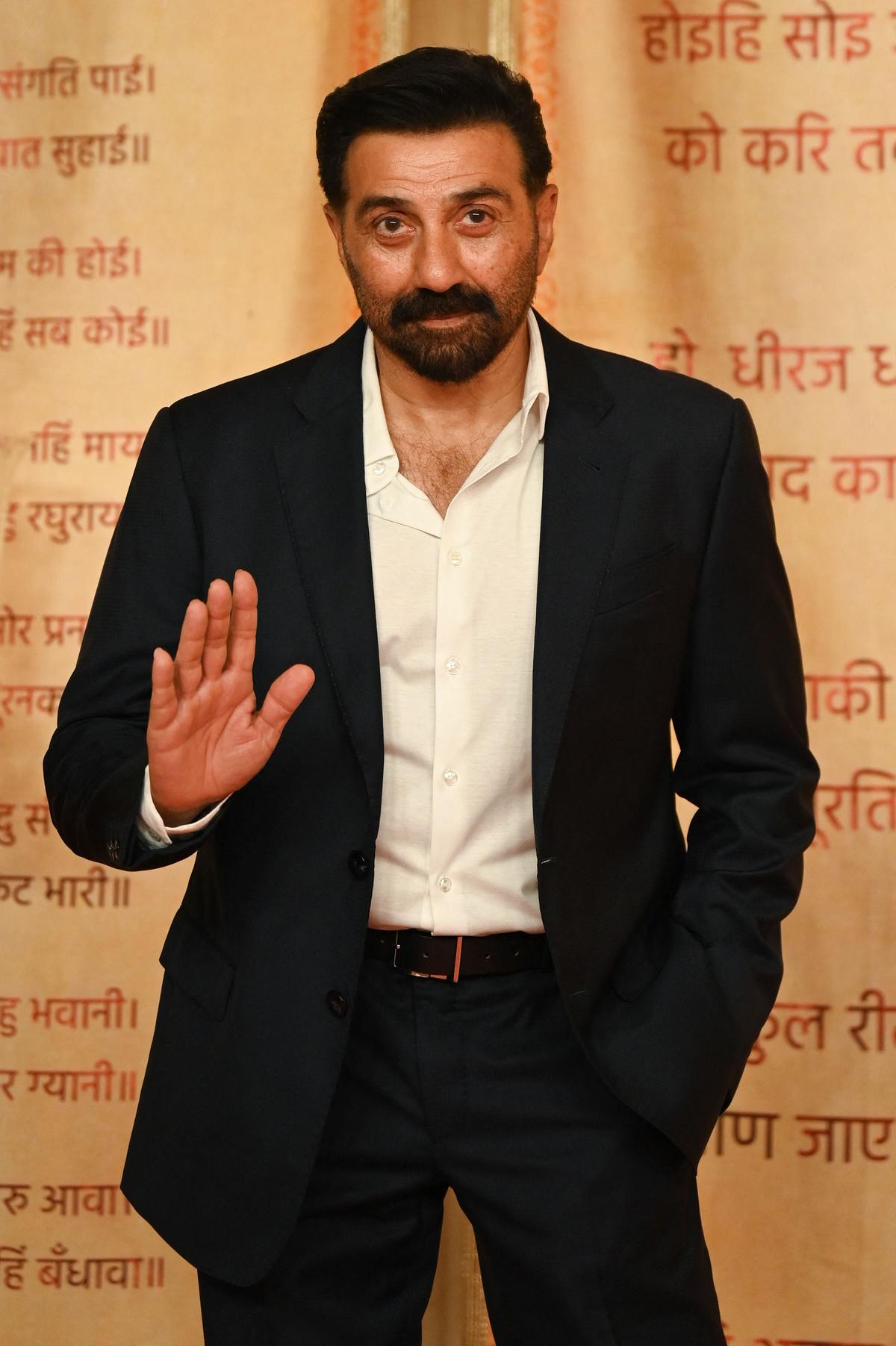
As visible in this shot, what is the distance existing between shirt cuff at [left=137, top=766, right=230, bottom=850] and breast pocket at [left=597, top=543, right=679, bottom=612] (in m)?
0.48

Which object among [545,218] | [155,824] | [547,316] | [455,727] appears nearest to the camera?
[155,824]

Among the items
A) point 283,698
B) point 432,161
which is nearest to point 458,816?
point 283,698

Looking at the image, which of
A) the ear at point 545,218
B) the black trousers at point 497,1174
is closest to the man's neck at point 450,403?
the ear at point 545,218

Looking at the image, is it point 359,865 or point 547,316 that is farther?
point 547,316

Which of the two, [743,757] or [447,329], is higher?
[447,329]

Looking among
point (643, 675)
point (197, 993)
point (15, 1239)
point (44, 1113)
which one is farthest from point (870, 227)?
point (15, 1239)

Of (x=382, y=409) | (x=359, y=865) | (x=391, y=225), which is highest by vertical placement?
(x=391, y=225)

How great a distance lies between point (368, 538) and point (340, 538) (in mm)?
32

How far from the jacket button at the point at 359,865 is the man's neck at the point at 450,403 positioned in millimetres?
526

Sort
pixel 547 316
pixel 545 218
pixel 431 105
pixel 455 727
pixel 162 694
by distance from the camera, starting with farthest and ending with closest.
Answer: pixel 547 316 → pixel 545 218 → pixel 431 105 → pixel 455 727 → pixel 162 694

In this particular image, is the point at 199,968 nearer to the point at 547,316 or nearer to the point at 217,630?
the point at 217,630

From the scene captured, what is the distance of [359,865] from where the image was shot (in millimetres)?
1622

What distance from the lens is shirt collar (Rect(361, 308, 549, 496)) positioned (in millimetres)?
1772

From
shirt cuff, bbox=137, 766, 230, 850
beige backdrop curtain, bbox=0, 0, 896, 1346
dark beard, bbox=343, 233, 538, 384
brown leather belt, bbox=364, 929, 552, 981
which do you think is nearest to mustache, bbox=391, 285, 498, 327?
dark beard, bbox=343, 233, 538, 384
